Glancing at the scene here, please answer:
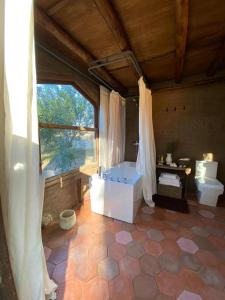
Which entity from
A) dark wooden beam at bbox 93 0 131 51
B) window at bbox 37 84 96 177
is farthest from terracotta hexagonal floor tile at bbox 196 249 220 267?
dark wooden beam at bbox 93 0 131 51

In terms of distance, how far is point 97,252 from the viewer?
1.64m

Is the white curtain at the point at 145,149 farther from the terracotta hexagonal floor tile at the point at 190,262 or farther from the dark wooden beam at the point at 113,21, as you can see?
the terracotta hexagonal floor tile at the point at 190,262

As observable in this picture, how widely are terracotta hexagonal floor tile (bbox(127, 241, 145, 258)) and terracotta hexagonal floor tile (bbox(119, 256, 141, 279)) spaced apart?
0.21 feet

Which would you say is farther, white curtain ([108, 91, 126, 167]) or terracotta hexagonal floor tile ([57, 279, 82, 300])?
white curtain ([108, 91, 126, 167])

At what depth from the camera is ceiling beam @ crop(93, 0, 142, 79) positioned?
1.34 m

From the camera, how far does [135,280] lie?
1.33 m

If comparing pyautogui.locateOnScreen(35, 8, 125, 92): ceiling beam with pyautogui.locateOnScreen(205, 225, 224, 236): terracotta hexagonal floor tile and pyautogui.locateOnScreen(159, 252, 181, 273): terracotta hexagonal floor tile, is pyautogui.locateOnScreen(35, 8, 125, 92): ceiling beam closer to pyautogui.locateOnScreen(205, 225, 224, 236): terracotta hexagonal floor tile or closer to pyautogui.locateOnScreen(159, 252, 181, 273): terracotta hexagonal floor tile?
pyautogui.locateOnScreen(159, 252, 181, 273): terracotta hexagonal floor tile

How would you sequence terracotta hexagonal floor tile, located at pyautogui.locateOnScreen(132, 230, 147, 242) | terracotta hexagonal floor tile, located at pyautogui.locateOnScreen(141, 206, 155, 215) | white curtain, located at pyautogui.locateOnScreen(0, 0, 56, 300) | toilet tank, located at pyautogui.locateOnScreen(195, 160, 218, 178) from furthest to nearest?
1. toilet tank, located at pyautogui.locateOnScreen(195, 160, 218, 178)
2. terracotta hexagonal floor tile, located at pyautogui.locateOnScreen(141, 206, 155, 215)
3. terracotta hexagonal floor tile, located at pyautogui.locateOnScreen(132, 230, 147, 242)
4. white curtain, located at pyautogui.locateOnScreen(0, 0, 56, 300)

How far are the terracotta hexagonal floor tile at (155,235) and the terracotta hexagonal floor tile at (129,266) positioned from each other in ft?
1.40

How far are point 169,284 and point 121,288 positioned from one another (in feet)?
1.44

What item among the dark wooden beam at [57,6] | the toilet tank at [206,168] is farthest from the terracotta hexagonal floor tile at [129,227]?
the dark wooden beam at [57,6]

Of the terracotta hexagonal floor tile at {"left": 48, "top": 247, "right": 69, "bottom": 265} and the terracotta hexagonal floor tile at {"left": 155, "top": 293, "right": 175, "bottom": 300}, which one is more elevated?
the terracotta hexagonal floor tile at {"left": 48, "top": 247, "right": 69, "bottom": 265}

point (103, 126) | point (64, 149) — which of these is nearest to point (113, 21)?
point (103, 126)

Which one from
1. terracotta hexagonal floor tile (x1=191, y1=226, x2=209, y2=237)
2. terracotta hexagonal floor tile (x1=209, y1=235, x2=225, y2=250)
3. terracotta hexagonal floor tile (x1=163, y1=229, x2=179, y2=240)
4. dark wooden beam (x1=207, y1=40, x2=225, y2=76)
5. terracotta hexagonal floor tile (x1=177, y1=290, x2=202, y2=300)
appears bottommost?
terracotta hexagonal floor tile (x1=177, y1=290, x2=202, y2=300)
